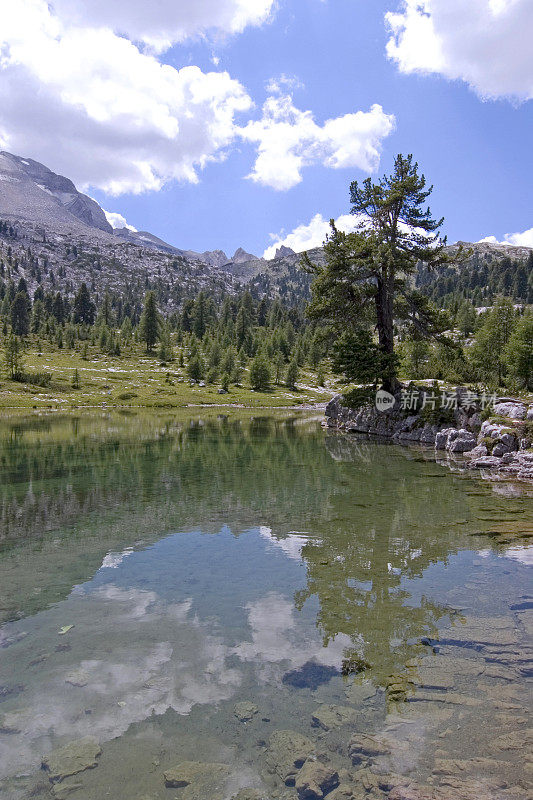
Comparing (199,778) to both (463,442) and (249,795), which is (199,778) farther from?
(463,442)

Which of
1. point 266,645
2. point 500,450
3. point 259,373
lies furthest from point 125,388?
point 266,645

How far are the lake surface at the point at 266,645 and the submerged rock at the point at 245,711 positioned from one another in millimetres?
22

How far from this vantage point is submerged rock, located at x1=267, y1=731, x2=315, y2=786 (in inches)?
203

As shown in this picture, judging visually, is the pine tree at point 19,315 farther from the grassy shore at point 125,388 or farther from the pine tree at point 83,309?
the pine tree at point 83,309

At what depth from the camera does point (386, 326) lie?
4256 centimetres

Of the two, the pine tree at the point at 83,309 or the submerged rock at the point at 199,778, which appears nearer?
the submerged rock at the point at 199,778

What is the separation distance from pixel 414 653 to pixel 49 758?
535cm

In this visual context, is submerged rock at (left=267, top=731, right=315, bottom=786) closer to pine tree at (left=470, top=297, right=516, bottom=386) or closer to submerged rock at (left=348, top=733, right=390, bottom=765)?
submerged rock at (left=348, top=733, right=390, bottom=765)

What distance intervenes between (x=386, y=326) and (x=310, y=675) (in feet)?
127

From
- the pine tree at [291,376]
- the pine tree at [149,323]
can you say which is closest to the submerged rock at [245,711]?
the pine tree at [291,376]

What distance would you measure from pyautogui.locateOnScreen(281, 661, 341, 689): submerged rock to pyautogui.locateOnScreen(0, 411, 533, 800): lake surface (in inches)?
1.2

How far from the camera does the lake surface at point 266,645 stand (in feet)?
17.2

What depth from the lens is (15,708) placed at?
620cm

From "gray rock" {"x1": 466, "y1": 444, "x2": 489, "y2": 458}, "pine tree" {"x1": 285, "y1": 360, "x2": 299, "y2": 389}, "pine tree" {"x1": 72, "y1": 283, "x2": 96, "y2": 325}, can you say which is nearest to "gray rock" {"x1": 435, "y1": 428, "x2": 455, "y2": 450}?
"gray rock" {"x1": 466, "y1": 444, "x2": 489, "y2": 458}
